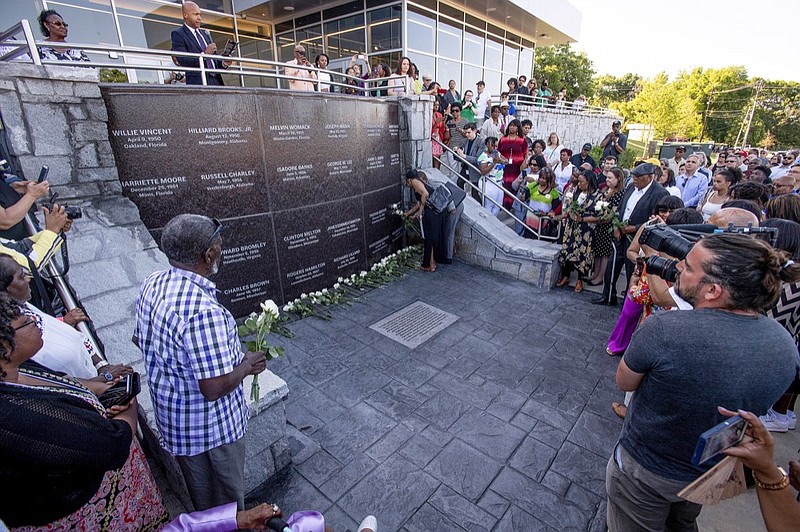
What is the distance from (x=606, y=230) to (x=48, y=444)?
22.2 feet

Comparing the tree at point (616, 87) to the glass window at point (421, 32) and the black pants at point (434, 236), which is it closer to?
the glass window at point (421, 32)

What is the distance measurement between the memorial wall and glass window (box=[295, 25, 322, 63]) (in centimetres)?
1150

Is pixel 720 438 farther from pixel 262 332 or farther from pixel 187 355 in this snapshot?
pixel 262 332

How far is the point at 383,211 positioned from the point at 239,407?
5.36 m

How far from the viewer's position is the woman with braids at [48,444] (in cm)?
132

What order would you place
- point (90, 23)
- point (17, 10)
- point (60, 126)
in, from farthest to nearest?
point (90, 23), point (17, 10), point (60, 126)

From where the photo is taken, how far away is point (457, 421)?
3.63 metres

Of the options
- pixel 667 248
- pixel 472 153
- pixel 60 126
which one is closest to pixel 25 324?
pixel 60 126

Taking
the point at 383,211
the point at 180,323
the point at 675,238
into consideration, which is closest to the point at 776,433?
the point at 675,238

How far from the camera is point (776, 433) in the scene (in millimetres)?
3486

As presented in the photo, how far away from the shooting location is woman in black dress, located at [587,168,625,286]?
19.8ft

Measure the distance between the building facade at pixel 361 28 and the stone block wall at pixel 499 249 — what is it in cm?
979

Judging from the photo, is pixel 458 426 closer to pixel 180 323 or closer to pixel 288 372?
pixel 288 372

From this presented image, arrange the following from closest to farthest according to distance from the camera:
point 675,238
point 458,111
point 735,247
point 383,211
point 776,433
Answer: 1. point 735,247
2. point 675,238
3. point 776,433
4. point 383,211
5. point 458,111
